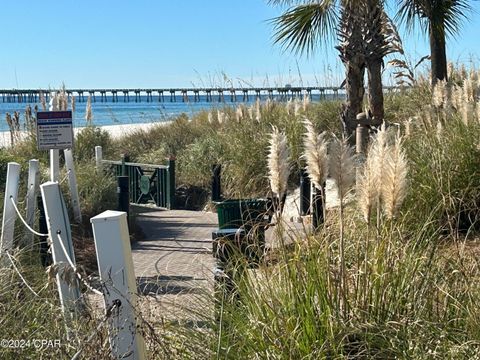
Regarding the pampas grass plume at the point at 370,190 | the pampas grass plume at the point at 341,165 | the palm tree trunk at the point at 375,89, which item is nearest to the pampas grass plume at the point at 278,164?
the pampas grass plume at the point at 341,165

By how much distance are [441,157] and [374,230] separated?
109 inches

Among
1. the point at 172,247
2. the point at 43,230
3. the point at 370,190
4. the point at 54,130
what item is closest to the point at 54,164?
the point at 54,130

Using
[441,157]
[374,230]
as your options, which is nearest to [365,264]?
[374,230]

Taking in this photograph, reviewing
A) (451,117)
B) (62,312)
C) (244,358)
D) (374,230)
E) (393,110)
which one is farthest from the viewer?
(393,110)

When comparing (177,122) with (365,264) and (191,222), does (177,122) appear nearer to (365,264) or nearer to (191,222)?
(191,222)

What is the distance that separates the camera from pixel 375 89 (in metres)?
11.4

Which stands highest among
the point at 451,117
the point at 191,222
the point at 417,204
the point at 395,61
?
the point at 395,61

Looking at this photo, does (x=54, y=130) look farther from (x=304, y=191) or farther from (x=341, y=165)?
(x=341, y=165)

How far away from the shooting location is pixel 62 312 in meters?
3.66

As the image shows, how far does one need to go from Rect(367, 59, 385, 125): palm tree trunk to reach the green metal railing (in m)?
4.12

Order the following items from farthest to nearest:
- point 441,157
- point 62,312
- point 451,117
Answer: point 451,117
point 441,157
point 62,312

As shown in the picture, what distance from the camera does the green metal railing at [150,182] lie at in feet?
45.6

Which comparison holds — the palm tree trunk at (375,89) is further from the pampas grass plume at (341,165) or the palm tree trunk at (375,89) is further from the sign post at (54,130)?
the pampas grass plume at (341,165)

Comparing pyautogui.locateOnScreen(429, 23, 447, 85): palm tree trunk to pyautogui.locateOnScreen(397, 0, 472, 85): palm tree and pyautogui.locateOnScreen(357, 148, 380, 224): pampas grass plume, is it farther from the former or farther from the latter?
pyautogui.locateOnScreen(357, 148, 380, 224): pampas grass plume
